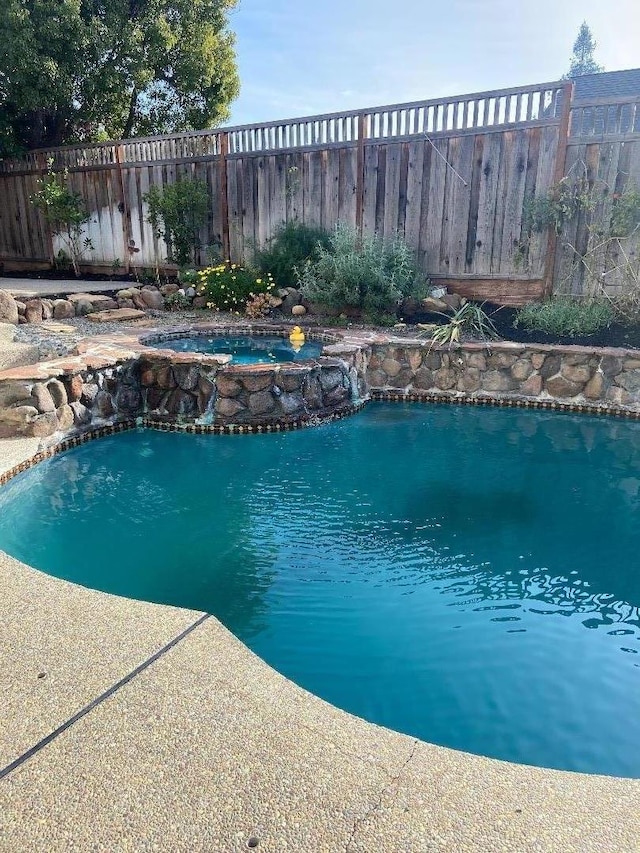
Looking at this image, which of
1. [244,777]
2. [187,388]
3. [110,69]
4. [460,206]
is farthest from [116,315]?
[244,777]

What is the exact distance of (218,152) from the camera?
31.3 feet

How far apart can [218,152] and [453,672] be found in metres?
8.77

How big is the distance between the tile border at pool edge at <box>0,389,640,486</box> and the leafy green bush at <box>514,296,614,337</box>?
0.87 m

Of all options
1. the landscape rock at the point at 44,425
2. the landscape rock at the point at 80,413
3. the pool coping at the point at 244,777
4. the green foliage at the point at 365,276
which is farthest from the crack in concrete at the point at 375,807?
the green foliage at the point at 365,276

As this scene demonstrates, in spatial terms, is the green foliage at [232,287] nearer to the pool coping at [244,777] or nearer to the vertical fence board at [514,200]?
the vertical fence board at [514,200]

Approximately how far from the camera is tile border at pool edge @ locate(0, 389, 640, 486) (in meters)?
5.52

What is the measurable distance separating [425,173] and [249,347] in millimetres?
3053

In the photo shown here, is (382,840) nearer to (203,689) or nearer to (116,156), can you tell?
(203,689)

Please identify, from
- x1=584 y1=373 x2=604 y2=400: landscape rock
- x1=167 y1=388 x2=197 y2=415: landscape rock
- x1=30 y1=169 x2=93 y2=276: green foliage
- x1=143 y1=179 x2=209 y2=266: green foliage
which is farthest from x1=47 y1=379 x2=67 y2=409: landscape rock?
x1=30 y1=169 x2=93 y2=276: green foliage

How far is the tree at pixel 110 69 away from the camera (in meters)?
10.6

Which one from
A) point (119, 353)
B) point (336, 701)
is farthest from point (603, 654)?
point (119, 353)

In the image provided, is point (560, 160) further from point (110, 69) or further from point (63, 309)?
point (110, 69)

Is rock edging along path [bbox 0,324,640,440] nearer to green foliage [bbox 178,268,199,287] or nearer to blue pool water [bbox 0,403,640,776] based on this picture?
blue pool water [bbox 0,403,640,776]

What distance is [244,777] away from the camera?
1.74 meters
